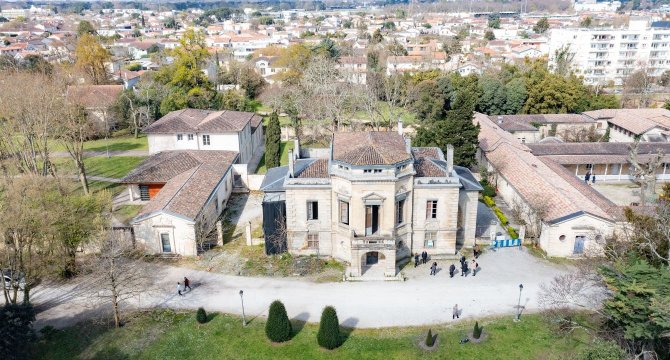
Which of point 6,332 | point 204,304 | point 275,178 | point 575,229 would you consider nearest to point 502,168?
point 575,229

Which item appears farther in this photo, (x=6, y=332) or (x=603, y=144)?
(x=603, y=144)

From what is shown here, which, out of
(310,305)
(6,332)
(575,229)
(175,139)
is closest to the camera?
(6,332)

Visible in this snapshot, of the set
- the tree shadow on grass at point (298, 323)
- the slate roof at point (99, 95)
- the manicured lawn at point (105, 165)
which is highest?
the slate roof at point (99, 95)

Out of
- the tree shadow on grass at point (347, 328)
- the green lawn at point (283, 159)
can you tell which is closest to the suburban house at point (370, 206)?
the tree shadow on grass at point (347, 328)

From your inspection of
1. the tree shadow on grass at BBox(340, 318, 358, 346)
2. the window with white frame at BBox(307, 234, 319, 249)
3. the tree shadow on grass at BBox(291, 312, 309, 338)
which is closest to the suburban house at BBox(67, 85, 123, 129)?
the window with white frame at BBox(307, 234, 319, 249)

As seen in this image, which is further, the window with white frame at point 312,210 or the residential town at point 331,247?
the window with white frame at point 312,210

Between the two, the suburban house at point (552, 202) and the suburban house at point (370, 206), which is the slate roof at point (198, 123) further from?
the suburban house at point (552, 202)

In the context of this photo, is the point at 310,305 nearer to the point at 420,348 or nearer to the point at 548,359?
the point at 420,348
